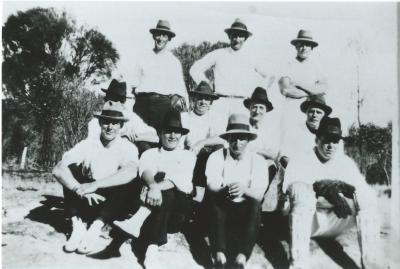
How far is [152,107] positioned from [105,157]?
2.31 feet

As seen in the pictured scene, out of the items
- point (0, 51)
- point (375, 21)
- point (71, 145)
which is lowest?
point (71, 145)

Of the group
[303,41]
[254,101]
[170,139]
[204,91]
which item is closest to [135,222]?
[170,139]

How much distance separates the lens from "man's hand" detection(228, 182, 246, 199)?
12.9ft

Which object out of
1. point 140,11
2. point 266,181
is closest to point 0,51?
point 140,11

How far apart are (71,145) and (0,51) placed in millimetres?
1298

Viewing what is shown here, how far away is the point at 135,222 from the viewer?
3.99 metres

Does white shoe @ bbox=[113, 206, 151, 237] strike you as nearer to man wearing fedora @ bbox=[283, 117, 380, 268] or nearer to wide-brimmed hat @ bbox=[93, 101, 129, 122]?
wide-brimmed hat @ bbox=[93, 101, 129, 122]

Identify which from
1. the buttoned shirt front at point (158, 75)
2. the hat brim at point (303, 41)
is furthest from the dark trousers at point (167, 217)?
the hat brim at point (303, 41)

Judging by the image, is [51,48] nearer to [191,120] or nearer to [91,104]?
[91,104]

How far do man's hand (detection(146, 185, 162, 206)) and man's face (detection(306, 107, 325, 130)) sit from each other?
170cm

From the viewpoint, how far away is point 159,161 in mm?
4090

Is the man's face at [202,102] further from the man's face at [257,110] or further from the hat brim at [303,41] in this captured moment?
the hat brim at [303,41]

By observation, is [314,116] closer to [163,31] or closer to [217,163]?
[217,163]

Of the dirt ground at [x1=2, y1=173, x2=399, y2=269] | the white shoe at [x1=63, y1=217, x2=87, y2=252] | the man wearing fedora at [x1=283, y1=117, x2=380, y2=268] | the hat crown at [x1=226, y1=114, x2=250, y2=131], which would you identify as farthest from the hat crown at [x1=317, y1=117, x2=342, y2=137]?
the white shoe at [x1=63, y1=217, x2=87, y2=252]
